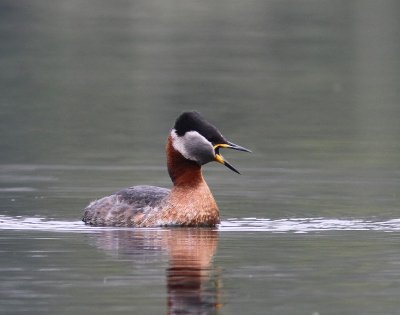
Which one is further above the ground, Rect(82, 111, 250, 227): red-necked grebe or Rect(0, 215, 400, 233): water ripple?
Rect(82, 111, 250, 227): red-necked grebe

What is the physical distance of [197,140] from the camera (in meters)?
16.9

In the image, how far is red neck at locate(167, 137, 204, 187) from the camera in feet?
56.1

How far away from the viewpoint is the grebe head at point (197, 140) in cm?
1689

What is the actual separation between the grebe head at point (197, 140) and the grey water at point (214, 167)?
2.58 feet

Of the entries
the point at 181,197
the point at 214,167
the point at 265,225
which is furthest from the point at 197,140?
the point at 214,167

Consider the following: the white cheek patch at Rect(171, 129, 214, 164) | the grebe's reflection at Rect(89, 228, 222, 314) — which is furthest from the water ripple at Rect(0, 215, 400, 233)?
the white cheek patch at Rect(171, 129, 214, 164)

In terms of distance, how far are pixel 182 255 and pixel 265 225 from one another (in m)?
2.18

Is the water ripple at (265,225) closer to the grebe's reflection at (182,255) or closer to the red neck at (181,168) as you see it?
the grebe's reflection at (182,255)

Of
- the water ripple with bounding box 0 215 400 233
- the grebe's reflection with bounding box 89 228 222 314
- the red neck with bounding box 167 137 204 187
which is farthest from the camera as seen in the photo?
the red neck with bounding box 167 137 204 187

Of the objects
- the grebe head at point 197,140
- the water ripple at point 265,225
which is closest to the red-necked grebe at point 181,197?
the grebe head at point 197,140

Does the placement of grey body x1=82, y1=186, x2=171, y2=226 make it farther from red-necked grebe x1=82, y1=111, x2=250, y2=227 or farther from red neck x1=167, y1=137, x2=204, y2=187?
red neck x1=167, y1=137, x2=204, y2=187

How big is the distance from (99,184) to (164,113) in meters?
9.00

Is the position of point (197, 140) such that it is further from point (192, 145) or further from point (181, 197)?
point (181, 197)

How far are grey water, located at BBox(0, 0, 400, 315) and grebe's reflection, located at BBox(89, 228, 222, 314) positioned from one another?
27mm
